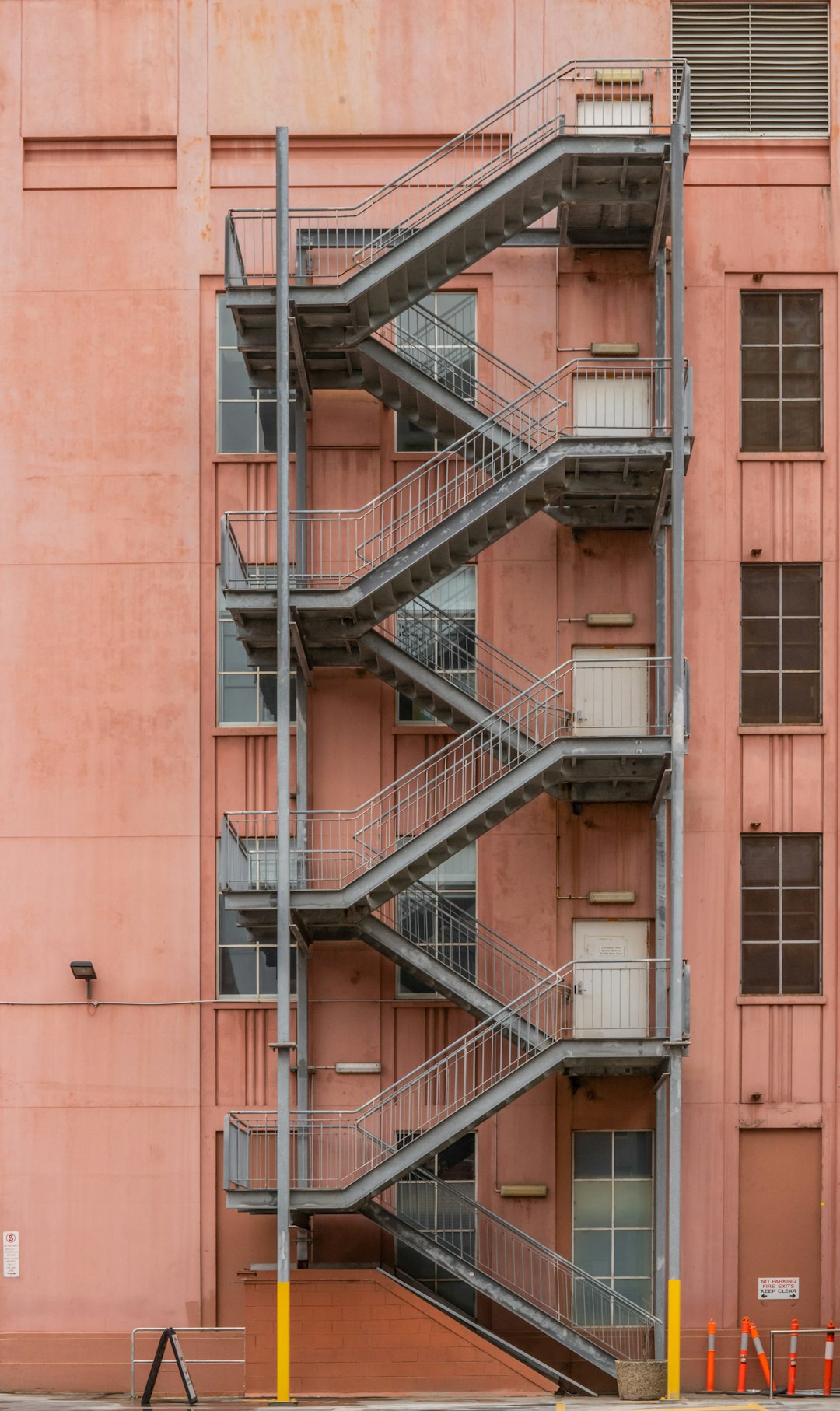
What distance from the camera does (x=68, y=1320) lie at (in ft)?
76.1

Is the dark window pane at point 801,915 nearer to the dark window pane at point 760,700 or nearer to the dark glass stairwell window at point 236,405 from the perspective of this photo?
the dark window pane at point 760,700

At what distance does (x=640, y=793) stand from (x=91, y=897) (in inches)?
300

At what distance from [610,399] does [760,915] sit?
24.2 feet

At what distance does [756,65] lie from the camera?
2483cm

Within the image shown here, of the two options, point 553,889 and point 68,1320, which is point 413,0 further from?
point 68,1320

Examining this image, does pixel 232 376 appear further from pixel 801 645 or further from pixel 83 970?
pixel 801 645

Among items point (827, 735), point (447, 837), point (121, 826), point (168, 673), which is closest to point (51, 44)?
point (168, 673)

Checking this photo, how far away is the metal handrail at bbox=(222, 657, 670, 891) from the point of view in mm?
22828

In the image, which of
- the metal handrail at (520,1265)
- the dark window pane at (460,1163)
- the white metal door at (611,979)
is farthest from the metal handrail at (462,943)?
the metal handrail at (520,1265)

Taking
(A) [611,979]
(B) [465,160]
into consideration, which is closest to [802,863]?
(A) [611,979]

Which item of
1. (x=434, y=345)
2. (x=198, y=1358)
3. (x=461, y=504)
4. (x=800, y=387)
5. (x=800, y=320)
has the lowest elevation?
(x=198, y=1358)

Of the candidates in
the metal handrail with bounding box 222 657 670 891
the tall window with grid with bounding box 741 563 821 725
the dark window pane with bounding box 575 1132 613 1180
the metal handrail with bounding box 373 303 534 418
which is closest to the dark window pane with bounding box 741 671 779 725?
the tall window with grid with bounding box 741 563 821 725

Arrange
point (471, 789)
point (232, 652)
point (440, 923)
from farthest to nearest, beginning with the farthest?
point (232, 652) → point (440, 923) → point (471, 789)

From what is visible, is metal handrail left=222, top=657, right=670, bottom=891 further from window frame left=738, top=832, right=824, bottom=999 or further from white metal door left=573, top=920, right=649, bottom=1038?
white metal door left=573, top=920, right=649, bottom=1038
